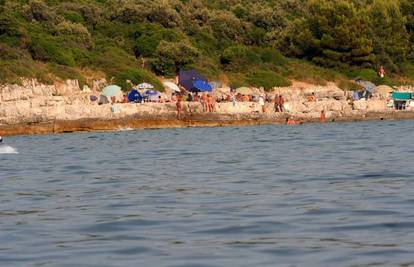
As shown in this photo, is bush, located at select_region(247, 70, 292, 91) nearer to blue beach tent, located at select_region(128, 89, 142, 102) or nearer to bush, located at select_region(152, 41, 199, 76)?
bush, located at select_region(152, 41, 199, 76)

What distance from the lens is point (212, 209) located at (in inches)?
543

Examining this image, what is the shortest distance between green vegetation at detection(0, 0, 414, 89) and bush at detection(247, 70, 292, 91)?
63 mm

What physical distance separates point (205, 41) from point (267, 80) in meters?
11.0

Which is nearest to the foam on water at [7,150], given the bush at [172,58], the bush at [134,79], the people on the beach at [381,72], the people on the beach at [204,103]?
the people on the beach at [204,103]

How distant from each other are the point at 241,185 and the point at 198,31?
54.5m

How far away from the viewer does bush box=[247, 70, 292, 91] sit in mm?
59094

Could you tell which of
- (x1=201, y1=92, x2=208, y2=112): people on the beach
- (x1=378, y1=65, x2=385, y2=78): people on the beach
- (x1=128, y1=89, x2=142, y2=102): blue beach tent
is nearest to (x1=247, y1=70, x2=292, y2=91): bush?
(x1=201, y1=92, x2=208, y2=112): people on the beach

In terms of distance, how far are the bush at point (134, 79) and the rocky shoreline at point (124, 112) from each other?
6.28ft

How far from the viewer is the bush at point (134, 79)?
53819 millimetres

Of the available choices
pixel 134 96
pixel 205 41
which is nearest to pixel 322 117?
pixel 134 96

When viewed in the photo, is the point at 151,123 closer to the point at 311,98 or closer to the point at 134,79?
the point at 134,79

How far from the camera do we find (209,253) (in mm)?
10258

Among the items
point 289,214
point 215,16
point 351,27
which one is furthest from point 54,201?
point 215,16

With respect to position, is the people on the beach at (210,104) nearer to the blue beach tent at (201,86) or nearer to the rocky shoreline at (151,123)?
the rocky shoreline at (151,123)
